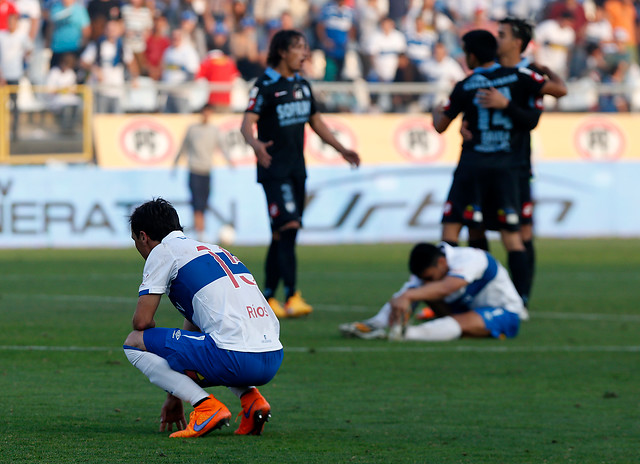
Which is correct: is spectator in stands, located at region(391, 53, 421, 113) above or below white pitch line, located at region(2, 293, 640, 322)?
above

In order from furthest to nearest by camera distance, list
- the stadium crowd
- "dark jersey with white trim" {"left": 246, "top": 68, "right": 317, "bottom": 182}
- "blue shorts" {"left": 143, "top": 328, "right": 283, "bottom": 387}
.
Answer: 1. the stadium crowd
2. "dark jersey with white trim" {"left": 246, "top": 68, "right": 317, "bottom": 182}
3. "blue shorts" {"left": 143, "top": 328, "right": 283, "bottom": 387}

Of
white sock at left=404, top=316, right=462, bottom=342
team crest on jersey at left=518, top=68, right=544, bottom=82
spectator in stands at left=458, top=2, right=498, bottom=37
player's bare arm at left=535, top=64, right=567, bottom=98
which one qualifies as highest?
spectator in stands at left=458, top=2, right=498, bottom=37

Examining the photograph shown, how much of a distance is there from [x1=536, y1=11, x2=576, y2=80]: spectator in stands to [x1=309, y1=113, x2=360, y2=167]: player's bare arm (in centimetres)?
1427

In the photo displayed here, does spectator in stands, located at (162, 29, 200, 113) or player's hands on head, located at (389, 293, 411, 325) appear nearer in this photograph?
player's hands on head, located at (389, 293, 411, 325)

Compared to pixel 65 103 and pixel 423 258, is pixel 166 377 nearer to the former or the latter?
pixel 423 258

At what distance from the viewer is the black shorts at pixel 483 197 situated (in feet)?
32.8

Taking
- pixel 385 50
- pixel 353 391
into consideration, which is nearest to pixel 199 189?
pixel 385 50

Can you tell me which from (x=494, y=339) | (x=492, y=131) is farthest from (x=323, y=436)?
(x=492, y=131)

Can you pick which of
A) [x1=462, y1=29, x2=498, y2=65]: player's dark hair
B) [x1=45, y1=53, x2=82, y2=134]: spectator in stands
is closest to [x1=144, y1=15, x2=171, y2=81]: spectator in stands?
[x1=45, y1=53, x2=82, y2=134]: spectator in stands

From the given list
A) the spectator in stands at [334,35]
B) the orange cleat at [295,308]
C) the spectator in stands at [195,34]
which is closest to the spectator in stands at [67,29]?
the spectator in stands at [195,34]

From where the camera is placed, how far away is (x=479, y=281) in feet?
29.3

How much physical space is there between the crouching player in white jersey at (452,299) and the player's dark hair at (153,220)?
358cm

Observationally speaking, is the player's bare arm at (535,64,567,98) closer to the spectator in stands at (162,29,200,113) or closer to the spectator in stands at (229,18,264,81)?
the spectator in stands at (162,29,200,113)

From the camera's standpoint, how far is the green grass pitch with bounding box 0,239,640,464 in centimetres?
502
